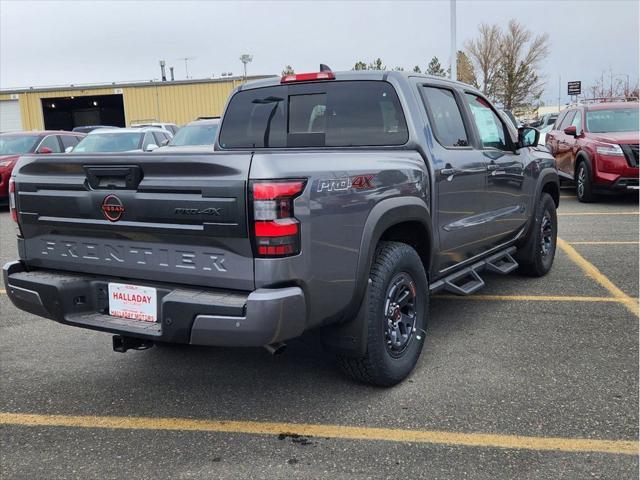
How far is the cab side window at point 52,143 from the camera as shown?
13.6 meters

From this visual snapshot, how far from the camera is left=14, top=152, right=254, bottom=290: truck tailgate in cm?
283

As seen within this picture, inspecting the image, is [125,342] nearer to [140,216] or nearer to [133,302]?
[133,302]

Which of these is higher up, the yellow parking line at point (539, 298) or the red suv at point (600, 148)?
the red suv at point (600, 148)

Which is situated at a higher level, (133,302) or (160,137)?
(160,137)

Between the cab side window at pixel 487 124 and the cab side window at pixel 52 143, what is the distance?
36.1 ft

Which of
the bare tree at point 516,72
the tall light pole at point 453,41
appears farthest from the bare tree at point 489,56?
the tall light pole at point 453,41

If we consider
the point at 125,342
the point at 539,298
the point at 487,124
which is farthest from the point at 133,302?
the point at 539,298

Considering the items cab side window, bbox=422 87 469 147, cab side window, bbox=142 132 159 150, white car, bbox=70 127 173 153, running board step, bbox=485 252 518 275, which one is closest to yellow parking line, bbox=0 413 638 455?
cab side window, bbox=422 87 469 147

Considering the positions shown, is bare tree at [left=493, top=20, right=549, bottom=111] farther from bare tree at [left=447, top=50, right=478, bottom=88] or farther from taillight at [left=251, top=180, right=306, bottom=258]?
taillight at [left=251, top=180, right=306, bottom=258]

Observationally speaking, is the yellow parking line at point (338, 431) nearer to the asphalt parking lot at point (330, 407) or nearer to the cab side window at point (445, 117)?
the asphalt parking lot at point (330, 407)

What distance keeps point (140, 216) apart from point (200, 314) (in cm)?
60

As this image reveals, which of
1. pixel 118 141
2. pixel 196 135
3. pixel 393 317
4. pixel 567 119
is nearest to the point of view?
pixel 393 317

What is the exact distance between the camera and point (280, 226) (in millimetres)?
2787

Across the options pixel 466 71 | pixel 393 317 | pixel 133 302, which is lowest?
pixel 393 317
